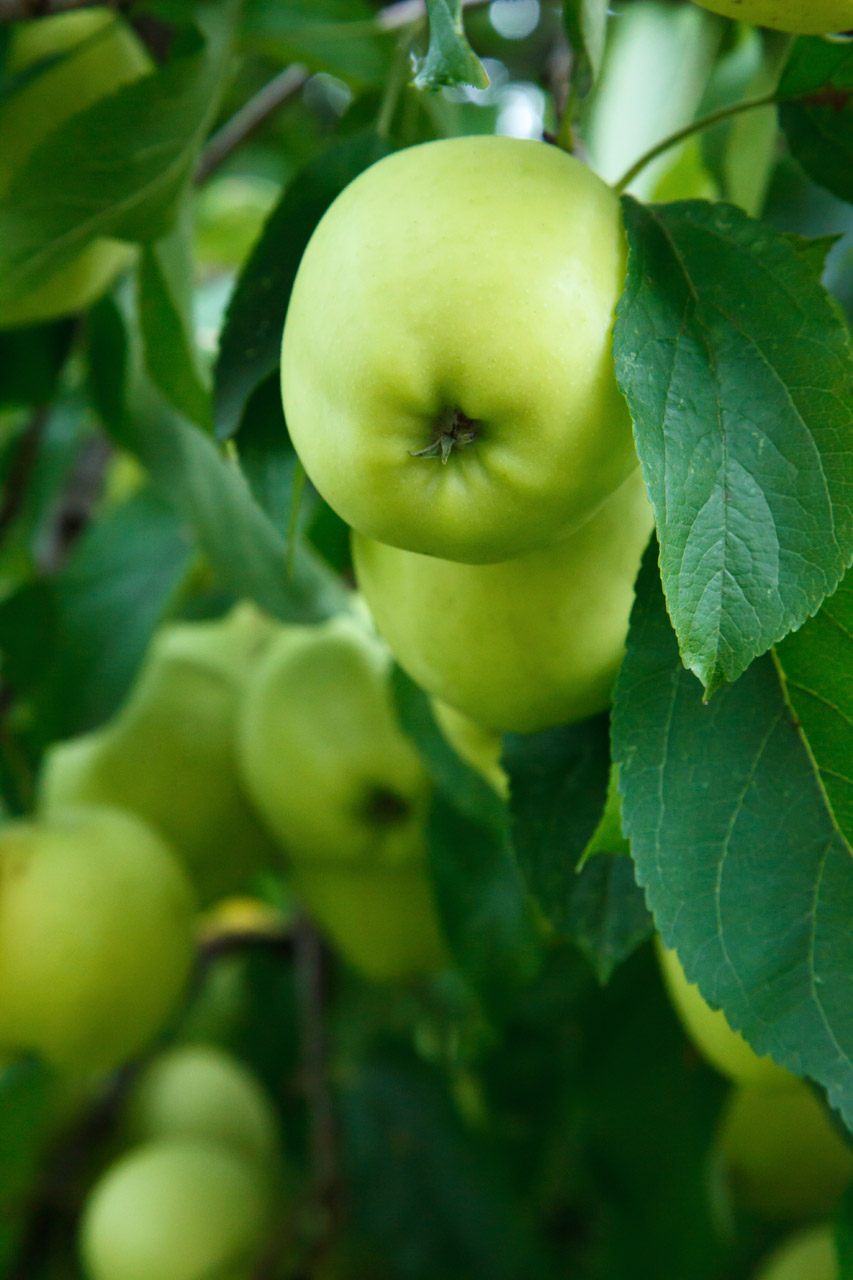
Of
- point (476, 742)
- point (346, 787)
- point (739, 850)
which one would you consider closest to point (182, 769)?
point (346, 787)

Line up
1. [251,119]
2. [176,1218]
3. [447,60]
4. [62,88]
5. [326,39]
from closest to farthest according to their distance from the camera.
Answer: [447,60] < [62,88] < [326,39] < [176,1218] < [251,119]

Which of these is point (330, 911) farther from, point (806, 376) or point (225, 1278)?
point (806, 376)

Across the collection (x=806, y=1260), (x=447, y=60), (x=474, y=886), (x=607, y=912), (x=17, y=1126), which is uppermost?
(x=447, y=60)

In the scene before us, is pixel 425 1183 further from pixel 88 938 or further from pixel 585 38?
pixel 585 38

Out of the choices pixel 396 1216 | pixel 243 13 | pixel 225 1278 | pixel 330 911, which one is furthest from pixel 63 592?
pixel 396 1216

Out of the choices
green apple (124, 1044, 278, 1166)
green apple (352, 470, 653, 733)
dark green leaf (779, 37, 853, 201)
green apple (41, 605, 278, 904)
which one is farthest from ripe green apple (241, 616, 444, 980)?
dark green leaf (779, 37, 853, 201)

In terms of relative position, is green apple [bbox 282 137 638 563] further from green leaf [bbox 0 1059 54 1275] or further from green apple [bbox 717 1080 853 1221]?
green apple [bbox 717 1080 853 1221]

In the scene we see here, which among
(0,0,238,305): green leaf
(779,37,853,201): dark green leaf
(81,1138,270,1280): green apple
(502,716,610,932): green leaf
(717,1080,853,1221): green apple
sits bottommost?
(81,1138,270,1280): green apple

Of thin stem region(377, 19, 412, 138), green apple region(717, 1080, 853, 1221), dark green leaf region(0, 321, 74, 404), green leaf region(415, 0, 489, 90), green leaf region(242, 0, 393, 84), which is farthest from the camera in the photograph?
green apple region(717, 1080, 853, 1221)
